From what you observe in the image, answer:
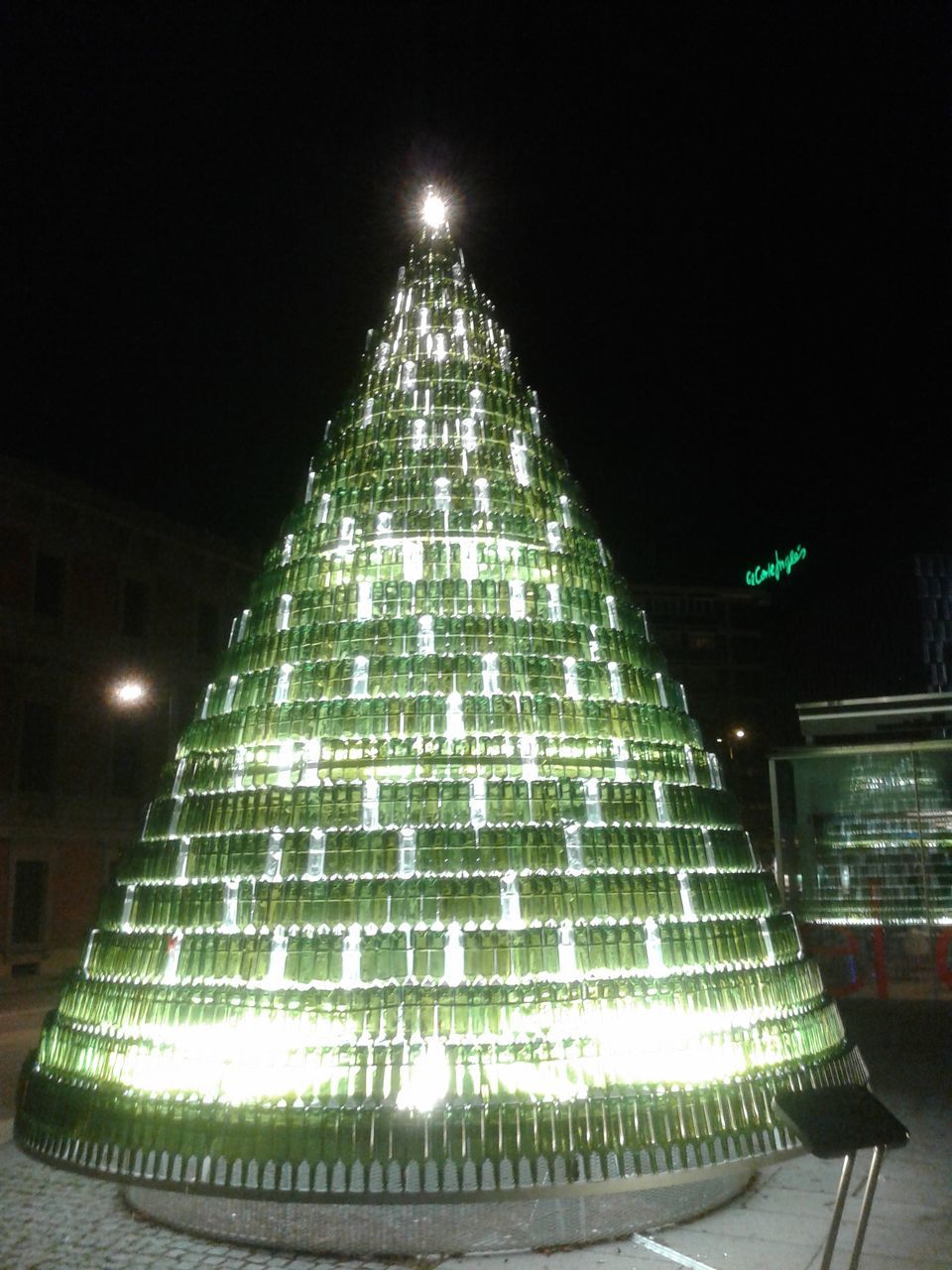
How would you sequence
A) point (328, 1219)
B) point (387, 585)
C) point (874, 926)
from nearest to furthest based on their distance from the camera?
point (328, 1219) < point (387, 585) < point (874, 926)

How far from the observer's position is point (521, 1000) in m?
7.56

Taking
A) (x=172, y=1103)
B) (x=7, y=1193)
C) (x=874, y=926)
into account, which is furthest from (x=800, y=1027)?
(x=874, y=926)

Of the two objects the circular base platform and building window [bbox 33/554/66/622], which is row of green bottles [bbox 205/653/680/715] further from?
building window [bbox 33/554/66/622]

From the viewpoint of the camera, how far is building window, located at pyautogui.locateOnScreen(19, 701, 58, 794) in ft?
93.7

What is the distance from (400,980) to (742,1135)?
108 inches

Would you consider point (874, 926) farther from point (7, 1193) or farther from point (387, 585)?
point (7, 1193)

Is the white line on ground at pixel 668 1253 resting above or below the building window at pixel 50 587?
below

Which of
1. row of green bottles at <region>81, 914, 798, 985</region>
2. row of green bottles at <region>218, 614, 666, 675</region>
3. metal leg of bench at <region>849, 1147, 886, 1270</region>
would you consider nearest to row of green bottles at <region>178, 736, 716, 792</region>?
row of green bottles at <region>218, 614, 666, 675</region>

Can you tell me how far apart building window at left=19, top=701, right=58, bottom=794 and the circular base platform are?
73.3ft

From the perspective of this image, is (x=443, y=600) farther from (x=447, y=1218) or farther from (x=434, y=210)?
(x=434, y=210)

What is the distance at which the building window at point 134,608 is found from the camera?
3288 centimetres

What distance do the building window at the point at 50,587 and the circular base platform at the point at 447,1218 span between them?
24357mm

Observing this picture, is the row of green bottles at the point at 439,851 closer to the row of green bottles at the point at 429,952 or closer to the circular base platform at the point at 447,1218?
the row of green bottles at the point at 429,952

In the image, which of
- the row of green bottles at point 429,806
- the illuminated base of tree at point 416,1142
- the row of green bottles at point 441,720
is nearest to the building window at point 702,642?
the row of green bottles at point 441,720
